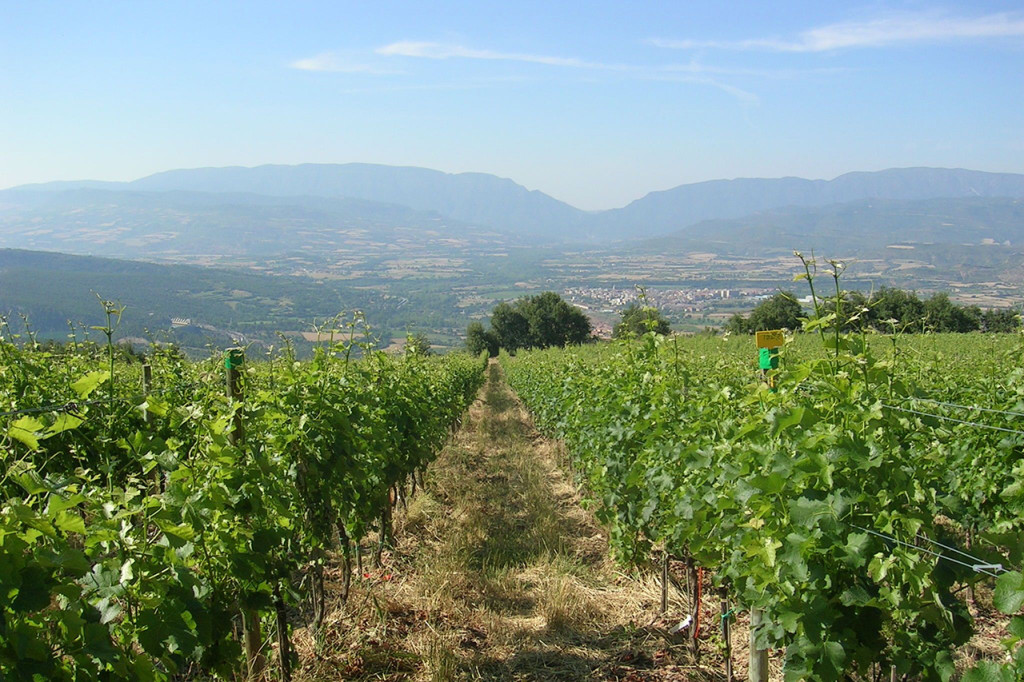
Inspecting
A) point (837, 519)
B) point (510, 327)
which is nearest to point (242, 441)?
point (837, 519)

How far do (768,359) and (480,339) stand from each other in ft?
204

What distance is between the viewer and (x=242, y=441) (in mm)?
3299

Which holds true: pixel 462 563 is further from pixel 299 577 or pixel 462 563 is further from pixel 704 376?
pixel 704 376

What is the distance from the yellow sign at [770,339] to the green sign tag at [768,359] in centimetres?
6

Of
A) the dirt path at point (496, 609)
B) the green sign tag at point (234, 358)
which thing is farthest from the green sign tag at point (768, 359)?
the green sign tag at point (234, 358)

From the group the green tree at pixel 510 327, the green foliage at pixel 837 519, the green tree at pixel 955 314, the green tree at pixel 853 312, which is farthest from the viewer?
the green tree at pixel 510 327

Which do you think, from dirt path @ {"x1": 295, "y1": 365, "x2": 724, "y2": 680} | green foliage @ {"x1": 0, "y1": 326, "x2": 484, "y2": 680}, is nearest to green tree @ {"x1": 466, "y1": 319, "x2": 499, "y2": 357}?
dirt path @ {"x1": 295, "y1": 365, "x2": 724, "y2": 680}

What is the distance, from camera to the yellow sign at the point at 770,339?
4.03 meters

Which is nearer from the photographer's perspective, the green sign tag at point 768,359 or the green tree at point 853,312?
the green tree at point 853,312

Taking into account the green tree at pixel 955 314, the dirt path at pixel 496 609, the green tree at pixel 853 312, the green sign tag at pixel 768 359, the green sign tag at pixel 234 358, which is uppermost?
the green tree at pixel 853 312

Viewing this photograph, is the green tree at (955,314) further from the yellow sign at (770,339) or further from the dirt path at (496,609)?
the yellow sign at (770,339)

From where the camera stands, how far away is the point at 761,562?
109 inches

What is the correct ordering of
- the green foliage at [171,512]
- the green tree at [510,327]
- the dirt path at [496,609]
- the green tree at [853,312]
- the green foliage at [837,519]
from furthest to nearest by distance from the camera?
1. the green tree at [510,327]
2. the dirt path at [496,609]
3. the green tree at [853,312]
4. the green foliage at [837,519]
5. the green foliage at [171,512]

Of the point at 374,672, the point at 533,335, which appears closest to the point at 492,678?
the point at 374,672
